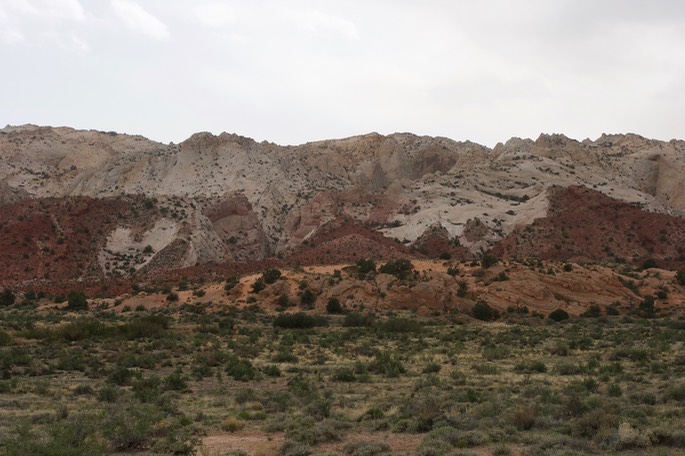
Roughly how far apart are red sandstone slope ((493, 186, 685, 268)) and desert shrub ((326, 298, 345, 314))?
2982 centimetres

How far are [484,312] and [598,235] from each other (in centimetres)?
3402

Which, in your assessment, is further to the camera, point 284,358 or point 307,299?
point 307,299

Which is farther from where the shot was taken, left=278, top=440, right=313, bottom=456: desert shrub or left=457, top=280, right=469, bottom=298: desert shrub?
left=457, top=280, right=469, bottom=298: desert shrub

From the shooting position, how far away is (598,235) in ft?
248

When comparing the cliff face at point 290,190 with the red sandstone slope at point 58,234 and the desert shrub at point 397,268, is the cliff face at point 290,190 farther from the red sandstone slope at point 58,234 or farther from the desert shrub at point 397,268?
the desert shrub at point 397,268

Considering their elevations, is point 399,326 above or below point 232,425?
below

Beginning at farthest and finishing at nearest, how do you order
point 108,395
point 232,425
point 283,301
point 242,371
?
point 283,301
point 242,371
point 108,395
point 232,425

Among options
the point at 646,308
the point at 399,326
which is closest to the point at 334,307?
the point at 399,326

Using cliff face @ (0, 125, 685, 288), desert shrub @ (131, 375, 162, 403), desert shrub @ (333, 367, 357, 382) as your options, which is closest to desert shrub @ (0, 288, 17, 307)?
cliff face @ (0, 125, 685, 288)

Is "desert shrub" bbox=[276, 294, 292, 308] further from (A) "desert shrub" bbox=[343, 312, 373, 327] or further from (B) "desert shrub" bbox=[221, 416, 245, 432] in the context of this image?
(B) "desert shrub" bbox=[221, 416, 245, 432]

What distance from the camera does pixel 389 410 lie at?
1748 centimetres

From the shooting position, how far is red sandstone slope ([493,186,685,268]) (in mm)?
73125

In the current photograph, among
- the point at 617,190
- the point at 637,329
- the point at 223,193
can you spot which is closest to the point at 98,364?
the point at 637,329

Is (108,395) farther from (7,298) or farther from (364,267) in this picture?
(7,298)
